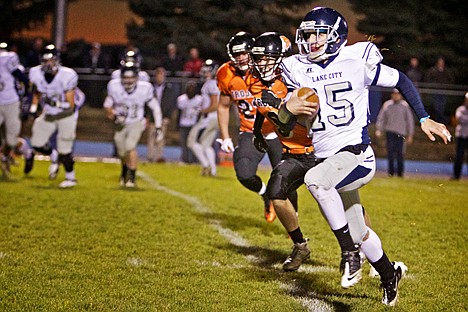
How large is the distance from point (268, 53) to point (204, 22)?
705 inches

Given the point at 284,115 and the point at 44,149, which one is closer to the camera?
the point at 284,115

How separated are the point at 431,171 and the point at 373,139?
2.71 metres

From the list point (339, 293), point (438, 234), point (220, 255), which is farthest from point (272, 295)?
point (438, 234)

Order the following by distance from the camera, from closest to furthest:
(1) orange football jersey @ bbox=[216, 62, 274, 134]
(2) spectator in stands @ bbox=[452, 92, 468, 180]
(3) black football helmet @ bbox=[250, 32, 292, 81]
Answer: (3) black football helmet @ bbox=[250, 32, 292, 81]
(1) orange football jersey @ bbox=[216, 62, 274, 134]
(2) spectator in stands @ bbox=[452, 92, 468, 180]

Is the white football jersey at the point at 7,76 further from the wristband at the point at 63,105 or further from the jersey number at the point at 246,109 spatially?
the jersey number at the point at 246,109

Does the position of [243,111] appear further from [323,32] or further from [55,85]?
[55,85]

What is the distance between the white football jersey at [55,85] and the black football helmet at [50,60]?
0.09 meters

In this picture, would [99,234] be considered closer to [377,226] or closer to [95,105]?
[377,226]

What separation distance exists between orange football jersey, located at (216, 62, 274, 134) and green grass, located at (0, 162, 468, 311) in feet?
3.45

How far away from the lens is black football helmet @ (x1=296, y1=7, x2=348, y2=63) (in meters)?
4.50

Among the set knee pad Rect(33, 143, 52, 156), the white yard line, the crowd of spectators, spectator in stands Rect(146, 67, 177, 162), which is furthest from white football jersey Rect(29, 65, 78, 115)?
the crowd of spectators

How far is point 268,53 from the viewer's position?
5.55 meters

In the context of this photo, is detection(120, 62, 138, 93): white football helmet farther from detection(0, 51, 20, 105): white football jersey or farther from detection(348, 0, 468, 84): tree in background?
detection(348, 0, 468, 84): tree in background

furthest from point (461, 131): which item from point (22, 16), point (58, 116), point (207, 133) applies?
point (22, 16)
